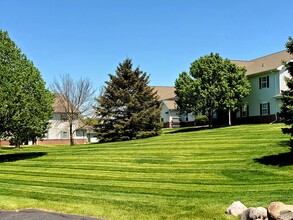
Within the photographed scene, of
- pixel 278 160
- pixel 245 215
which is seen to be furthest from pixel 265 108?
pixel 245 215

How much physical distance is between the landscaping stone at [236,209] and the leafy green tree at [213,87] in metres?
27.4

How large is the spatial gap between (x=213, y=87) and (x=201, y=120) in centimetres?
1055

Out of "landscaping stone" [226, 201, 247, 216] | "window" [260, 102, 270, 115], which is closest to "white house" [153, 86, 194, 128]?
"window" [260, 102, 270, 115]

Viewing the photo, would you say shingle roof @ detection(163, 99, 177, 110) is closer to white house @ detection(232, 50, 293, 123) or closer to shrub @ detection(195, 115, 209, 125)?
shrub @ detection(195, 115, 209, 125)

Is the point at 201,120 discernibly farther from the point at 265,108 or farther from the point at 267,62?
the point at 267,62

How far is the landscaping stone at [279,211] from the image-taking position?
30.6 feet

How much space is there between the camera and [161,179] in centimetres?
1652

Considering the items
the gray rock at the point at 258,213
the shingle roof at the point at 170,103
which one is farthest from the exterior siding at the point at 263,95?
the gray rock at the point at 258,213

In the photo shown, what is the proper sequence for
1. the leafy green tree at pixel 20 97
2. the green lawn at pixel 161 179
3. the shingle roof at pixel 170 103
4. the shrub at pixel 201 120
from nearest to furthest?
the green lawn at pixel 161 179
the leafy green tree at pixel 20 97
the shrub at pixel 201 120
the shingle roof at pixel 170 103

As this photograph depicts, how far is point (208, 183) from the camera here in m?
15.1

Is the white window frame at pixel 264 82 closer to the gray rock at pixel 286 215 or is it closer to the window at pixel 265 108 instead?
the window at pixel 265 108

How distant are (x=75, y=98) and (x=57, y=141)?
13.9 metres

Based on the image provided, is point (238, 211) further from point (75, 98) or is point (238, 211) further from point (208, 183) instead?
point (75, 98)

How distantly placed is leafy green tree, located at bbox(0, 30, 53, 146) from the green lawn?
7.60 ft
